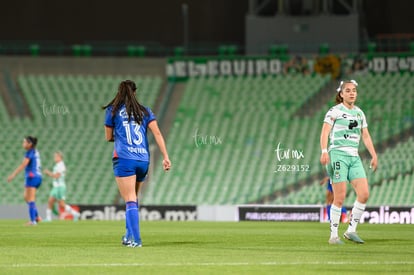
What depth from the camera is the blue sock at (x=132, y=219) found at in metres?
14.3

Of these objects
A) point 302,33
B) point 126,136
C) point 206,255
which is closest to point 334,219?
point 206,255

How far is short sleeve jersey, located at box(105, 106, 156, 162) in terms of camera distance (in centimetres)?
1455

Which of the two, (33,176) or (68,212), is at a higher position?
(33,176)

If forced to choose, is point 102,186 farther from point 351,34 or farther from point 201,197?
point 351,34

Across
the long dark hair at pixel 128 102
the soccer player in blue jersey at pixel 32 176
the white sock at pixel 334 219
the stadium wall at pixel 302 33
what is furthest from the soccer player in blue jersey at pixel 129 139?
the stadium wall at pixel 302 33

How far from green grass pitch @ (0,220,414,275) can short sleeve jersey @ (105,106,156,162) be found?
4.25ft

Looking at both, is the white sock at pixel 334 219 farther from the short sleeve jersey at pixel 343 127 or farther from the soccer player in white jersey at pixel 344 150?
the short sleeve jersey at pixel 343 127

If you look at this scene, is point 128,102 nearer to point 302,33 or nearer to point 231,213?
point 231,213

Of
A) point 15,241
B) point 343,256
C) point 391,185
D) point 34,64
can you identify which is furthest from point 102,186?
point 343,256

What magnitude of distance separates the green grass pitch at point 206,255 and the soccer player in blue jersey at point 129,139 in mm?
830

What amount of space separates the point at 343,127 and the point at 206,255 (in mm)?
3643

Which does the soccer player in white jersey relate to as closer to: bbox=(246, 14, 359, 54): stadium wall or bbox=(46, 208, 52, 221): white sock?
bbox=(46, 208, 52, 221): white sock

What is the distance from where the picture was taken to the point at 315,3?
1622 inches

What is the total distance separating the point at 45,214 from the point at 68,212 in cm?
108
